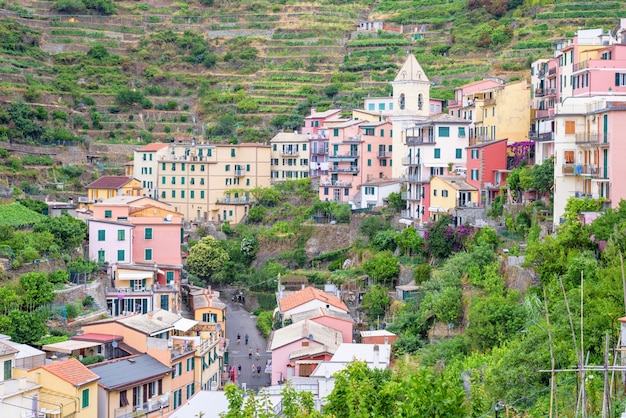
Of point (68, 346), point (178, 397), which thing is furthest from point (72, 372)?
point (178, 397)

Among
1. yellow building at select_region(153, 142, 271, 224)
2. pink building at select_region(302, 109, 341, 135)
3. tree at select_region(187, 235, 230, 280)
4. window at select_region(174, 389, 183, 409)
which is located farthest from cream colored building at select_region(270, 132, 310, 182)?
window at select_region(174, 389, 183, 409)

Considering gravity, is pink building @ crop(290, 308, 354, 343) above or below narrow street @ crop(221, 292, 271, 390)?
above

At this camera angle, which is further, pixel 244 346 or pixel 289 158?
pixel 289 158

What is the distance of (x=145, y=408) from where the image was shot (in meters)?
37.2

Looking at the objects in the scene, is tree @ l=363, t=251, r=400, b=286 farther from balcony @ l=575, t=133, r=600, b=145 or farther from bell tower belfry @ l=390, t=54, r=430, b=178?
balcony @ l=575, t=133, r=600, b=145

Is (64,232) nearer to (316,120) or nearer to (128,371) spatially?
(128,371)

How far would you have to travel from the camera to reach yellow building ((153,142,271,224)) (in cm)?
7612

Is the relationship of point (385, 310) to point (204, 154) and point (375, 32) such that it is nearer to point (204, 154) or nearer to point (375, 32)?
point (204, 154)

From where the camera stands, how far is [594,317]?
29.0 m

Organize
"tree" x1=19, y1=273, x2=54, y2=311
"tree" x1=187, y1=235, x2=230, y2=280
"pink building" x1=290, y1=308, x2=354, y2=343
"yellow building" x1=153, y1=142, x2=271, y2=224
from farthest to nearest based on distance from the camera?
"yellow building" x1=153, y1=142, x2=271, y2=224 < "tree" x1=187, y1=235, x2=230, y2=280 < "pink building" x1=290, y1=308, x2=354, y2=343 < "tree" x1=19, y1=273, x2=54, y2=311

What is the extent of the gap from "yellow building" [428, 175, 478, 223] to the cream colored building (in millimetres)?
21098

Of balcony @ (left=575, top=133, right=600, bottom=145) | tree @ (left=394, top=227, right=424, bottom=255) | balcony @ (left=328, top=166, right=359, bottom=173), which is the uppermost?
balcony @ (left=575, top=133, right=600, bottom=145)

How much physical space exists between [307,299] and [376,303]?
405cm

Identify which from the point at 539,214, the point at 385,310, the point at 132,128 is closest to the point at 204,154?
the point at 132,128
